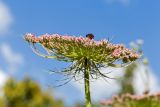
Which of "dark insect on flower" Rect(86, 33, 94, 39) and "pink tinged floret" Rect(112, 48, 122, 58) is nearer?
"pink tinged floret" Rect(112, 48, 122, 58)

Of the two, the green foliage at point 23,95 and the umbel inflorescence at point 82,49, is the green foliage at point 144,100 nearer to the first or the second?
the umbel inflorescence at point 82,49

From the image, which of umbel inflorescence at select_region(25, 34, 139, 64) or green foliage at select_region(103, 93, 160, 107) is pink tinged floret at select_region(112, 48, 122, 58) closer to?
umbel inflorescence at select_region(25, 34, 139, 64)

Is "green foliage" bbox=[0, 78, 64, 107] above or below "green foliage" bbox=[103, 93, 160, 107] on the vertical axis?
above

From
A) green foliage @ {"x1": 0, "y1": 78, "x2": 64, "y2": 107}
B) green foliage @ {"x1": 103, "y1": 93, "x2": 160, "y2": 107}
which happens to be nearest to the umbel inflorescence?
green foliage @ {"x1": 103, "y1": 93, "x2": 160, "y2": 107}

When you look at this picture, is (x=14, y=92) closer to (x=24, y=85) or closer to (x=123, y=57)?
(x=24, y=85)

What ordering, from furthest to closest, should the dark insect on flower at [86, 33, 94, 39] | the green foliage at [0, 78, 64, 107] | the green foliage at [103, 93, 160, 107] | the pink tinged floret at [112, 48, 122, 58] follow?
the green foliage at [0, 78, 64, 107], the green foliage at [103, 93, 160, 107], the dark insect on flower at [86, 33, 94, 39], the pink tinged floret at [112, 48, 122, 58]

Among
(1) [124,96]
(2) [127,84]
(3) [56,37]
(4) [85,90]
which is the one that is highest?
(2) [127,84]

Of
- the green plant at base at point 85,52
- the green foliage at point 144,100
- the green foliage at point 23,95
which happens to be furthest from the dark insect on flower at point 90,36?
the green foliage at point 23,95

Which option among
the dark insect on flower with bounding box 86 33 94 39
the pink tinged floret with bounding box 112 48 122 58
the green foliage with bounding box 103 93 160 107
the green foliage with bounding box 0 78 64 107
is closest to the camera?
the pink tinged floret with bounding box 112 48 122 58

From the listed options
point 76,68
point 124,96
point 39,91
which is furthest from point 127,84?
point 76,68
